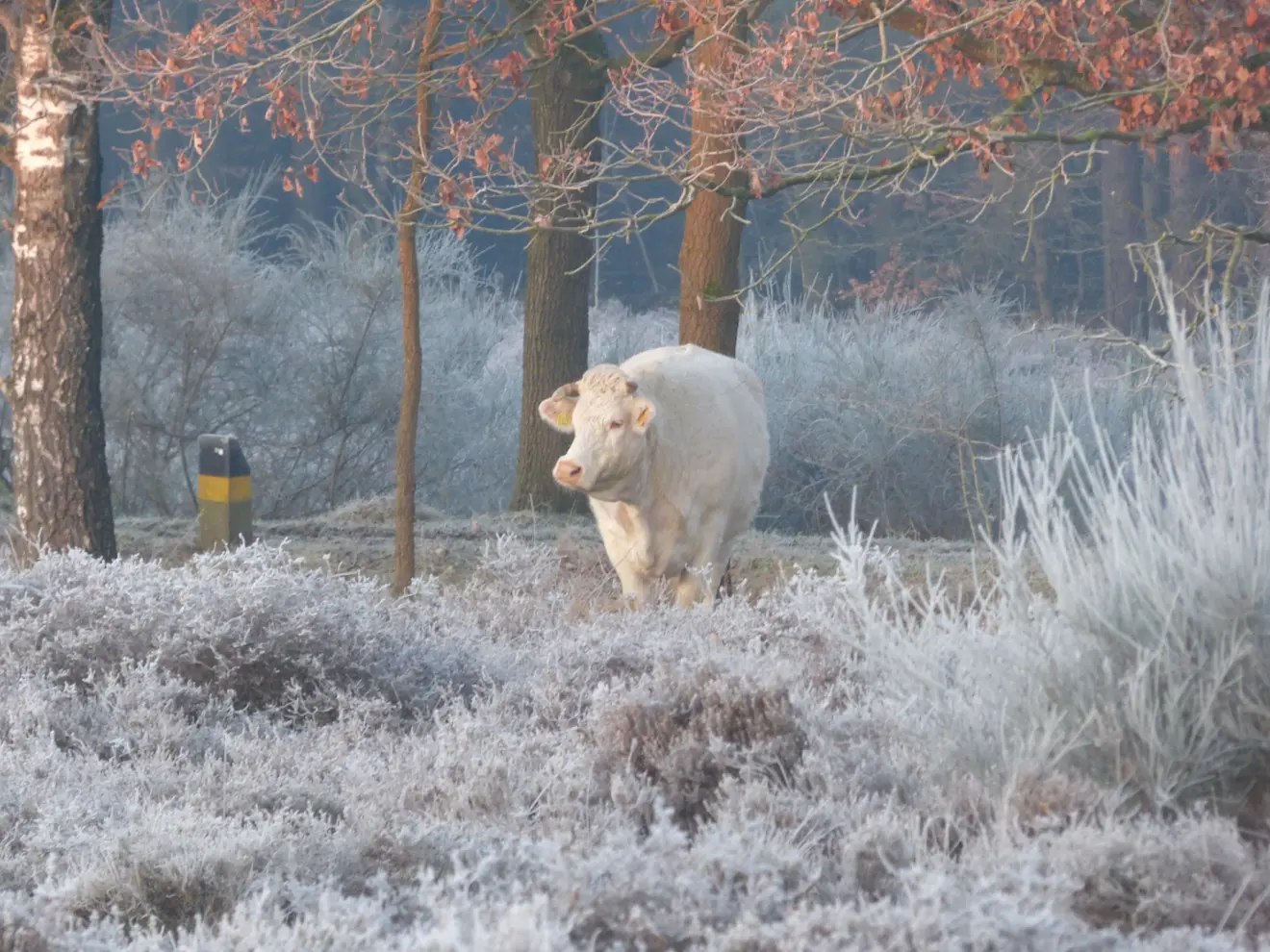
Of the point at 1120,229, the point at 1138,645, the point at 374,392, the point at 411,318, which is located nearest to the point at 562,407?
the point at 411,318

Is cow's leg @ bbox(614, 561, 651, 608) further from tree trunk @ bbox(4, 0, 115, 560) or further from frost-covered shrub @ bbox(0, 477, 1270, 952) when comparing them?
tree trunk @ bbox(4, 0, 115, 560)

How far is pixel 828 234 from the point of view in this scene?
31.2m

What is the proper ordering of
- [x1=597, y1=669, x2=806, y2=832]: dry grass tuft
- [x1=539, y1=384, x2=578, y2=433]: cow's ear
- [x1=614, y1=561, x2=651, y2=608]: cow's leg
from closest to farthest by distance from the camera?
[x1=597, y1=669, x2=806, y2=832]: dry grass tuft, [x1=539, y1=384, x2=578, y2=433]: cow's ear, [x1=614, y1=561, x2=651, y2=608]: cow's leg

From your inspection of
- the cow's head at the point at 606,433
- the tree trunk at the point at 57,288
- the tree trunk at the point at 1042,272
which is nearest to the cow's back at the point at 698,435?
the cow's head at the point at 606,433

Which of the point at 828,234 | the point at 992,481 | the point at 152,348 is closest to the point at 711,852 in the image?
the point at 992,481

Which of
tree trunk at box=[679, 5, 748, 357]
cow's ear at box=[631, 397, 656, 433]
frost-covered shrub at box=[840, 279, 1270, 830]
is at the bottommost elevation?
frost-covered shrub at box=[840, 279, 1270, 830]

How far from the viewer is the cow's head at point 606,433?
6.35 metres

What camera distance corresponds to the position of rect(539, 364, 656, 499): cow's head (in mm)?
6348

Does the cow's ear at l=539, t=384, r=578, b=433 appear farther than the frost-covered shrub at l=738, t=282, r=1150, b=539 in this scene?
No

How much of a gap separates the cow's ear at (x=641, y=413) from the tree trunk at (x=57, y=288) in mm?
2538

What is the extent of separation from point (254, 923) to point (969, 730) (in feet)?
5.40

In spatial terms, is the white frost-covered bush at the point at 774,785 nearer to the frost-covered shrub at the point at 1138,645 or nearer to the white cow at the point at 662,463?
the frost-covered shrub at the point at 1138,645

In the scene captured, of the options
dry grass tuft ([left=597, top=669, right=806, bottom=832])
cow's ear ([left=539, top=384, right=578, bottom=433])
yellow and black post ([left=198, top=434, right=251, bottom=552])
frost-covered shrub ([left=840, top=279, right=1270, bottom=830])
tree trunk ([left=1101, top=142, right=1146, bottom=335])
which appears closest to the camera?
frost-covered shrub ([left=840, top=279, right=1270, bottom=830])

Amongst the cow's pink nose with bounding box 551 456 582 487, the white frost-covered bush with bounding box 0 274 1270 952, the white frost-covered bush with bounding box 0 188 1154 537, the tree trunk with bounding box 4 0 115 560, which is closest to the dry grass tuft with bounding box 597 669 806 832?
the white frost-covered bush with bounding box 0 274 1270 952
